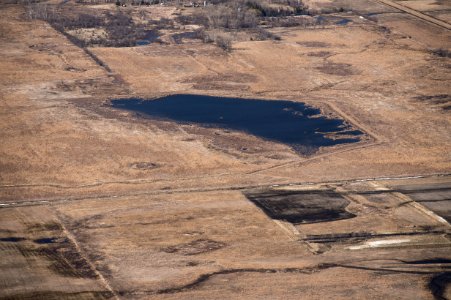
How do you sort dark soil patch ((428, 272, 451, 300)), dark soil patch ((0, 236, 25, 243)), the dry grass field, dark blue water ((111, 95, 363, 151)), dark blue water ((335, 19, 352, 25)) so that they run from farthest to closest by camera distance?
dark blue water ((335, 19, 352, 25)) < dark blue water ((111, 95, 363, 151)) < dark soil patch ((0, 236, 25, 243)) < the dry grass field < dark soil patch ((428, 272, 451, 300))

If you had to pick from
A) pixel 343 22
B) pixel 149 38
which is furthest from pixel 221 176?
pixel 343 22

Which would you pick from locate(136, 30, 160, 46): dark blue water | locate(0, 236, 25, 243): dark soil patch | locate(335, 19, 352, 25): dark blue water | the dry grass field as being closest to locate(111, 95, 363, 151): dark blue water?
the dry grass field

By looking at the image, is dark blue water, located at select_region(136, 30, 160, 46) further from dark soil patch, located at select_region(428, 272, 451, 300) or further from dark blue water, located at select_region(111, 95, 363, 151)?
dark soil patch, located at select_region(428, 272, 451, 300)

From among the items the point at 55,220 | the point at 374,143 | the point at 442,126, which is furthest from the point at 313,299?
the point at 442,126

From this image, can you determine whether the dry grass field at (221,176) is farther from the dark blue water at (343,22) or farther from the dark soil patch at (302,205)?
the dark blue water at (343,22)

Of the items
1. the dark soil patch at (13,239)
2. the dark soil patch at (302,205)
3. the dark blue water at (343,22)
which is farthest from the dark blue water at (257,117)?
the dark blue water at (343,22)

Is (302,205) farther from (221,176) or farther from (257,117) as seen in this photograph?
(257,117)

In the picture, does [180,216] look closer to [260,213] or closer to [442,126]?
[260,213]
